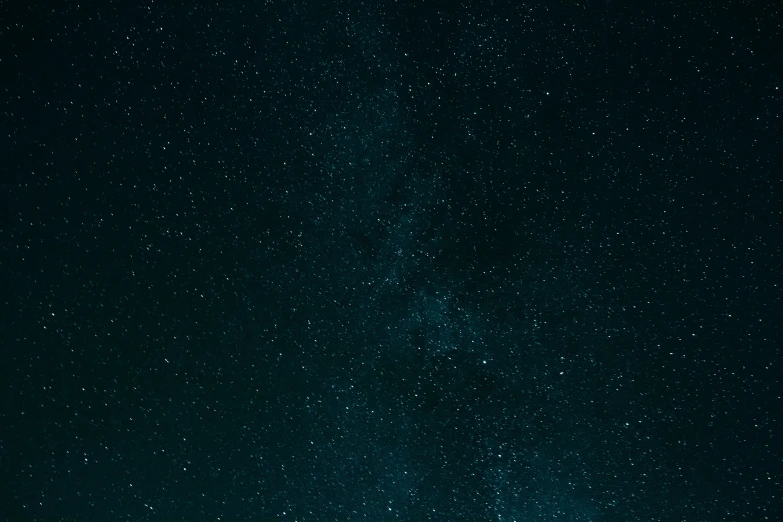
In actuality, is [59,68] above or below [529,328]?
above

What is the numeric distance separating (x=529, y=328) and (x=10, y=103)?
0.83 metres

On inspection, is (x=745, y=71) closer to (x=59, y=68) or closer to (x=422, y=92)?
(x=422, y=92)

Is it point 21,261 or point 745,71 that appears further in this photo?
point 21,261

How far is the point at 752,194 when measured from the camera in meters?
0.70

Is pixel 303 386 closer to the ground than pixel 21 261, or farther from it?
closer to the ground

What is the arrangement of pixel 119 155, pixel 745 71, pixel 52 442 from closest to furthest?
1. pixel 745 71
2. pixel 119 155
3. pixel 52 442

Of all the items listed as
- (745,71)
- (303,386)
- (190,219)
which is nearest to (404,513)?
(303,386)

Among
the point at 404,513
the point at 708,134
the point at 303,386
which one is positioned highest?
the point at 708,134

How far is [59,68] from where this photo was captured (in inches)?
29.8

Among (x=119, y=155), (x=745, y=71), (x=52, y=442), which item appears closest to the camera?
(x=745, y=71)

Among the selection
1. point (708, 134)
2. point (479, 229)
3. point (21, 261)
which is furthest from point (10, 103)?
point (708, 134)

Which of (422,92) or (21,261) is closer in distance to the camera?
(422,92)

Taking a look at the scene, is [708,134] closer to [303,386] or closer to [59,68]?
[303,386]

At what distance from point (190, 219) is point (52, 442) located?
472 millimetres
